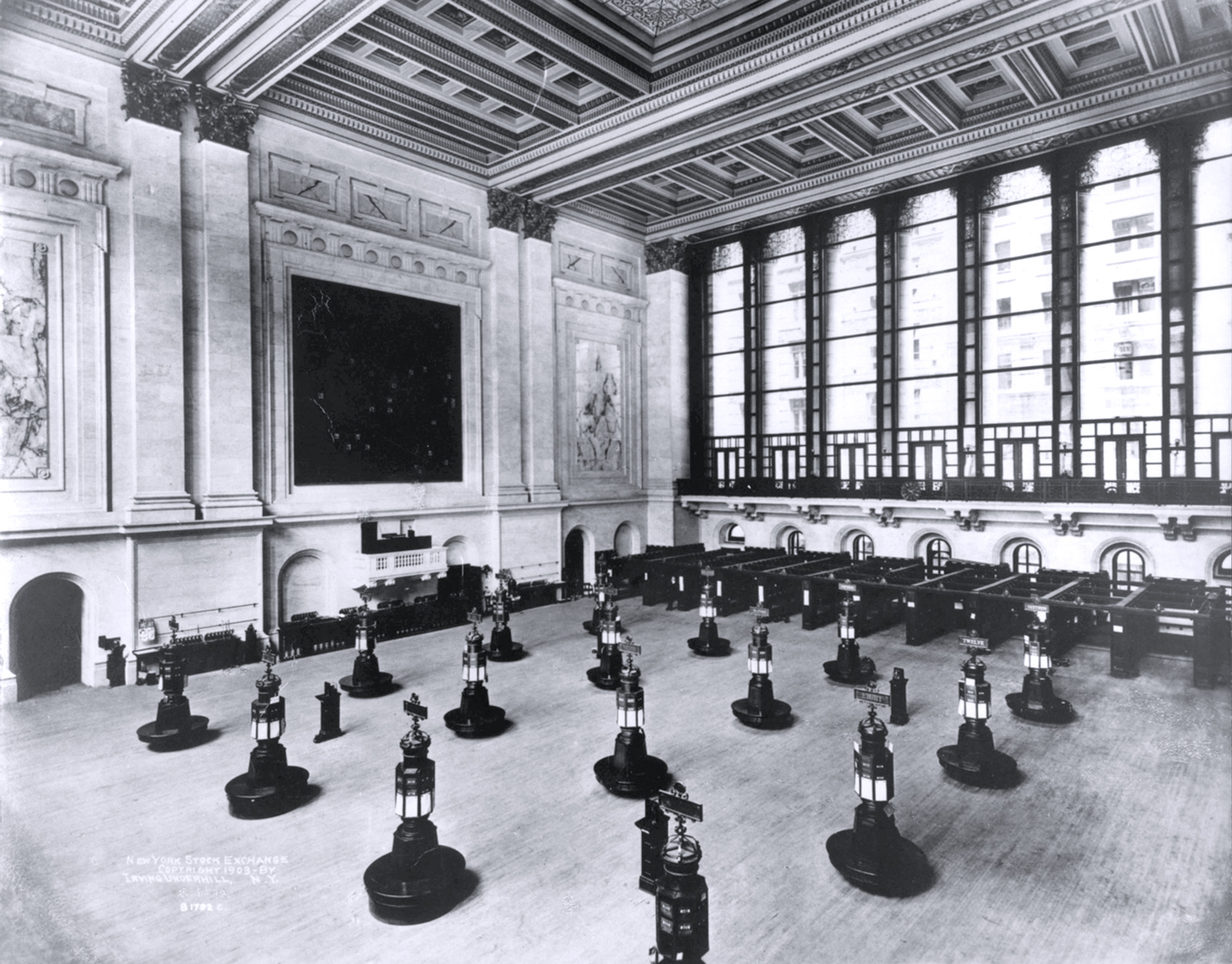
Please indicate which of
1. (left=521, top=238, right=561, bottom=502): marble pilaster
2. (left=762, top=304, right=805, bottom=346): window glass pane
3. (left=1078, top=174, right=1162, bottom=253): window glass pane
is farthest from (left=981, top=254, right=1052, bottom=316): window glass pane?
(left=521, top=238, right=561, bottom=502): marble pilaster

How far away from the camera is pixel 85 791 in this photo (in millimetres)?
6156

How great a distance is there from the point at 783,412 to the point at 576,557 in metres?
6.14

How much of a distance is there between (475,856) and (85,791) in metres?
3.73

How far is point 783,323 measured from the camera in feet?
57.9

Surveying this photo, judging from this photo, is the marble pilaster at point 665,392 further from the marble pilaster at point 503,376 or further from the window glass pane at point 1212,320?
the window glass pane at point 1212,320

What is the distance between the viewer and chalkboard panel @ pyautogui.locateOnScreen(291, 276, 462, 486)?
12.3 meters

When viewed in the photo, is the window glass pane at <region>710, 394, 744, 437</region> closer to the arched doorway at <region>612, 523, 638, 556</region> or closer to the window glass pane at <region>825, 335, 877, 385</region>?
the window glass pane at <region>825, 335, 877, 385</region>

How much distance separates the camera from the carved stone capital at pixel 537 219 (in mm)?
15820

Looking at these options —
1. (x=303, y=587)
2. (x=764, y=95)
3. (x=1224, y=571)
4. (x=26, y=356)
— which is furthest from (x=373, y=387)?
(x=1224, y=571)

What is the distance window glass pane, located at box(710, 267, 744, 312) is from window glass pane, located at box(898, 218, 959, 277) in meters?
4.01

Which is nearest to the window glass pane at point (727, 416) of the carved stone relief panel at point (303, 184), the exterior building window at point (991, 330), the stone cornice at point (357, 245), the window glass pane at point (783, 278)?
the exterior building window at point (991, 330)

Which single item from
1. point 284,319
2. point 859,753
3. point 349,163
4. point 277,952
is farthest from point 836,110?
point 277,952

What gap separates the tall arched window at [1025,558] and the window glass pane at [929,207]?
6.90 meters

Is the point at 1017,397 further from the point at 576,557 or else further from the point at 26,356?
the point at 26,356
